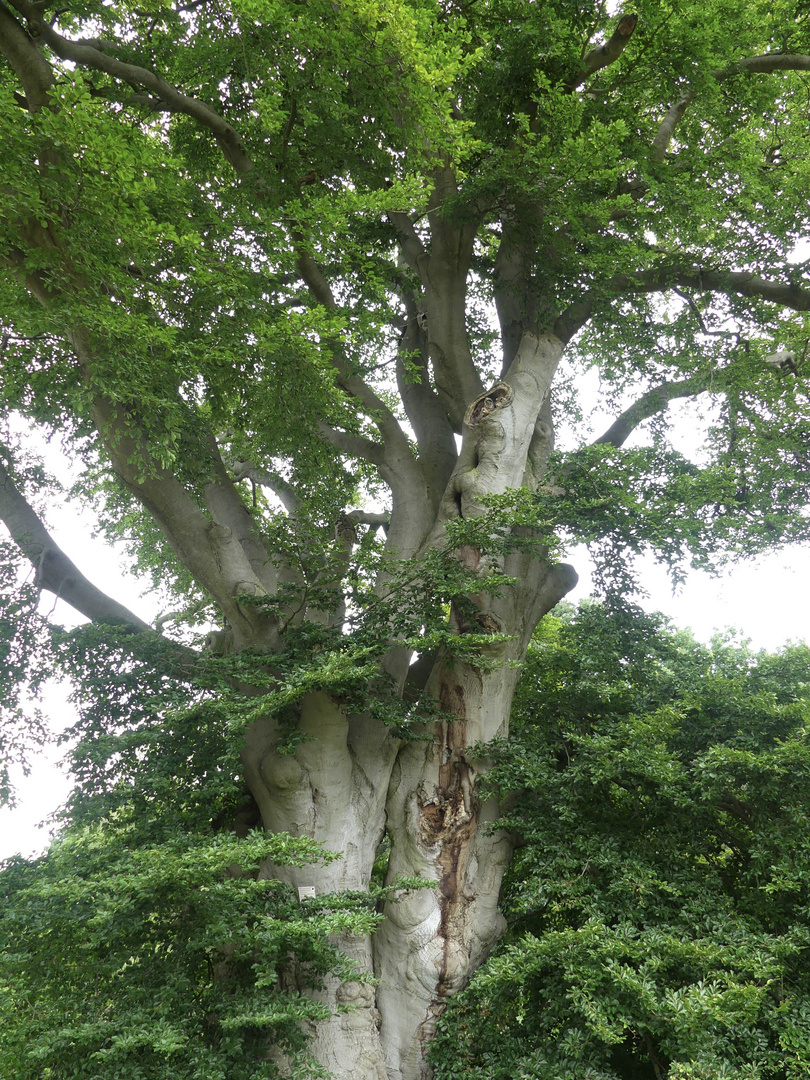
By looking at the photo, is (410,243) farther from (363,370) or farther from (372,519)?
(372,519)

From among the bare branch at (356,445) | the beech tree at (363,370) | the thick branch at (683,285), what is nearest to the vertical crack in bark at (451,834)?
the beech tree at (363,370)

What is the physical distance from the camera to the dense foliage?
4.11 m

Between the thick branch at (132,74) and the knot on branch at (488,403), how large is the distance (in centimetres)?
276

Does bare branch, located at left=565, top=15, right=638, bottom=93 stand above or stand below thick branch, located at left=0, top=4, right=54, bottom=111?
above

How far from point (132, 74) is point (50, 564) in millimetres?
3917

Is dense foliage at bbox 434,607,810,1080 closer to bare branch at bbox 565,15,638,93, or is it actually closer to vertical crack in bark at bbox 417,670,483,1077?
vertical crack in bark at bbox 417,670,483,1077

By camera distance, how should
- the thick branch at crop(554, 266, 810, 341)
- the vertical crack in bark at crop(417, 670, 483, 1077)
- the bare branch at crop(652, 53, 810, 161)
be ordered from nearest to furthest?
the vertical crack in bark at crop(417, 670, 483, 1077), the bare branch at crop(652, 53, 810, 161), the thick branch at crop(554, 266, 810, 341)

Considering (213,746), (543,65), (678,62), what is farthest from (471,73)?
(213,746)

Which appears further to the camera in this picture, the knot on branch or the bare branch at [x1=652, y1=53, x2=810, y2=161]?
the knot on branch

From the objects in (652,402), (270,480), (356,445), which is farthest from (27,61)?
(652,402)

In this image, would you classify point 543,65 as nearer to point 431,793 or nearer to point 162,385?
point 162,385

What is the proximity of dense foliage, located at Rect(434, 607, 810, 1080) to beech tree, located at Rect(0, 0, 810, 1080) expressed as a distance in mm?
510

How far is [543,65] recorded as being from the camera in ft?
21.1

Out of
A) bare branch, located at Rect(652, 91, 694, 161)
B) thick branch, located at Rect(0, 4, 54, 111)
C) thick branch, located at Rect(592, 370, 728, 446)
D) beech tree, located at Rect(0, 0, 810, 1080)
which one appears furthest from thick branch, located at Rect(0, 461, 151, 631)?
bare branch, located at Rect(652, 91, 694, 161)
